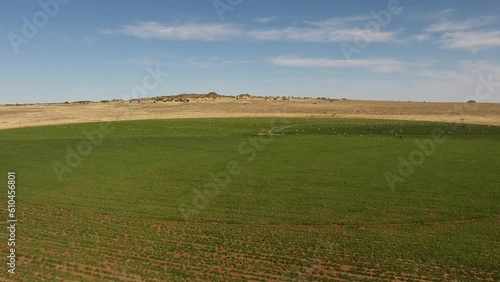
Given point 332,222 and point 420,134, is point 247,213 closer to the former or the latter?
point 332,222

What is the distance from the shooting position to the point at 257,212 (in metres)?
34.2

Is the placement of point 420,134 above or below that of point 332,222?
above

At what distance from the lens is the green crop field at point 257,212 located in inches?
965

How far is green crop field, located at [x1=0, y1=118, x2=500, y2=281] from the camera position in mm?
24516

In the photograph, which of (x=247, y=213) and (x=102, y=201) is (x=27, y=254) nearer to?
(x=102, y=201)

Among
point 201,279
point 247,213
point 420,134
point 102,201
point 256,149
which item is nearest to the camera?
point 201,279

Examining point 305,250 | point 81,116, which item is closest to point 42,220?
point 305,250

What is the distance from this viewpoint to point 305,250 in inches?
1060

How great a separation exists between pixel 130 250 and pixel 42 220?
10341 millimetres

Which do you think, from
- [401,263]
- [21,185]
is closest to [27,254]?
[21,185]

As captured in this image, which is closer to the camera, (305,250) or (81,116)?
(305,250)

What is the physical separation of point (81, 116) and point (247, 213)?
356 feet

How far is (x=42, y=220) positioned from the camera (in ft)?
106

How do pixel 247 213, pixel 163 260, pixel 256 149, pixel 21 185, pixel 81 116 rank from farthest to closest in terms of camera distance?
pixel 81 116
pixel 256 149
pixel 21 185
pixel 247 213
pixel 163 260
